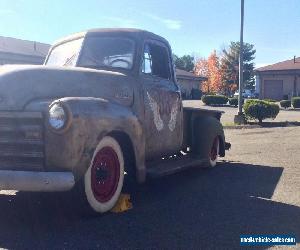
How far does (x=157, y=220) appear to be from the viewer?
182 inches

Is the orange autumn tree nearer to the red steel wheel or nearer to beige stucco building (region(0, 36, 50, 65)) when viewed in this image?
beige stucco building (region(0, 36, 50, 65))

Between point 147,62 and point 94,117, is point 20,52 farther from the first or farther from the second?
point 94,117

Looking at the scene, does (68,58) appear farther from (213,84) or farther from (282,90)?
(213,84)

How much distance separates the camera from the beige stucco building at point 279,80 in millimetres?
49659

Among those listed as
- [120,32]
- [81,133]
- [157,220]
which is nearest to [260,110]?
[120,32]

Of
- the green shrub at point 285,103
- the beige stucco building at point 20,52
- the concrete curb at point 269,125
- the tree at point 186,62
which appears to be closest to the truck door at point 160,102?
the concrete curb at point 269,125

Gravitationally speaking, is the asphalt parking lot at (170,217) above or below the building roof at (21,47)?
below

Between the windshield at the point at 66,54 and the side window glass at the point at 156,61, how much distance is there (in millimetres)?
975

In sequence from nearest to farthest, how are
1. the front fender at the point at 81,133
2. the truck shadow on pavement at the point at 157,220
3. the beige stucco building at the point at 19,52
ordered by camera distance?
the truck shadow on pavement at the point at 157,220 → the front fender at the point at 81,133 → the beige stucco building at the point at 19,52

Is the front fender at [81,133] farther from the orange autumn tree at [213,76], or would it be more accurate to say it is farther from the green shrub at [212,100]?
the orange autumn tree at [213,76]

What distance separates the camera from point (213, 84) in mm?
82625

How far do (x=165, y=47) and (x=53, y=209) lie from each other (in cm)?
315

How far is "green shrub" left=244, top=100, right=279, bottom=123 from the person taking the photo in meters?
20.2

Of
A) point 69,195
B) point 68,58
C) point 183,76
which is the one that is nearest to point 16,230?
point 69,195
